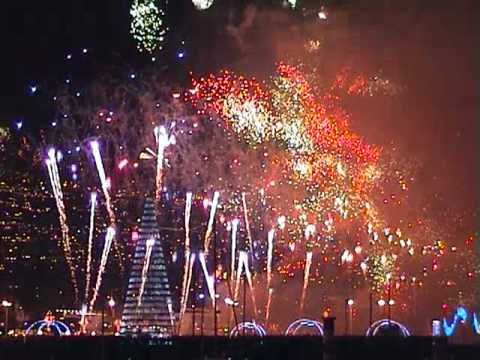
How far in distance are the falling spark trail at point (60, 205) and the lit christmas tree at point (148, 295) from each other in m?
2.42

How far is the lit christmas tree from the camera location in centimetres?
4374

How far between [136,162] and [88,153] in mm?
1871

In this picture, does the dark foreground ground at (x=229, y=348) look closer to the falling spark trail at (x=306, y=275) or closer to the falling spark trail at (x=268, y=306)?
the falling spark trail at (x=306, y=275)

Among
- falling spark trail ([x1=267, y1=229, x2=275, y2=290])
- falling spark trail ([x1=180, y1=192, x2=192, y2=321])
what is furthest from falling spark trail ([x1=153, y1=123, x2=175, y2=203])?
falling spark trail ([x1=267, y1=229, x2=275, y2=290])

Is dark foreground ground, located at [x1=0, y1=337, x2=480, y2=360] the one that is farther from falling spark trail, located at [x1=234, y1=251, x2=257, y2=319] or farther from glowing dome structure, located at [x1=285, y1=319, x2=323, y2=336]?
glowing dome structure, located at [x1=285, y1=319, x2=323, y2=336]

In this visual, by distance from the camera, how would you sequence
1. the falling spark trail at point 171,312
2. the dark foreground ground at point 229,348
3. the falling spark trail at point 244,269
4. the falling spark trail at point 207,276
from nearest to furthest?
the dark foreground ground at point 229,348 < the falling spark trail at point 207,276 < the falling spark trail at point 171,312 < the falling spark trail at point 244,269

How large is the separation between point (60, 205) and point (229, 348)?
806cm

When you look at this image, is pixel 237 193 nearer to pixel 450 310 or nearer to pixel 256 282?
pixel 256 282

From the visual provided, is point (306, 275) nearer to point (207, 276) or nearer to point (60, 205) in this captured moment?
point (207, 276)

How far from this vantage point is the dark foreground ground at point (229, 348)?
30.2 meters

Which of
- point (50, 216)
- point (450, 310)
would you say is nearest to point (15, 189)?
point (50, 216)

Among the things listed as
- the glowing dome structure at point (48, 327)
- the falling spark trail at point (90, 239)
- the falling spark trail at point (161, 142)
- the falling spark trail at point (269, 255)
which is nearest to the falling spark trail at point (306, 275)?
the falling spark trail at point (269, 255)

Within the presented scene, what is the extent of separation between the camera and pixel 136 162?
117 feet

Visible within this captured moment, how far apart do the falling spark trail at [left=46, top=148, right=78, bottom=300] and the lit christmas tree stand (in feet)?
7.95
